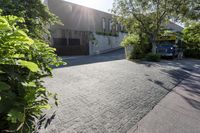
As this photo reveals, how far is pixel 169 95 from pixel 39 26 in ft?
17.8

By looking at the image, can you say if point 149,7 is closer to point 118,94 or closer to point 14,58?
point 118,94

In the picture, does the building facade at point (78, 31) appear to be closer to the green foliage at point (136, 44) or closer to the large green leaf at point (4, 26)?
the green foliage at point (136, 44)

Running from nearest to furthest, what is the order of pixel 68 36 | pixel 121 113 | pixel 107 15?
pixel 121 113 < pixel 68 36 < pixel 107 15

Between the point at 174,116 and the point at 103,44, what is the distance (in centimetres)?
2346

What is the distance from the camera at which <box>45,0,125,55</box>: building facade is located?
2077 centimetres

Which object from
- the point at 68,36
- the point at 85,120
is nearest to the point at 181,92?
the point at 85,120

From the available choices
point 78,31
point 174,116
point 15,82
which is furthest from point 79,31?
point 15,82

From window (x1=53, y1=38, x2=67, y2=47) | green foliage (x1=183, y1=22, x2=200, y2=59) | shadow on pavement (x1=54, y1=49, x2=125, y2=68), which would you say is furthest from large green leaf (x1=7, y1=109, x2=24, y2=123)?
green foliage (x1=183, y1=22, x2=200, y2=59)

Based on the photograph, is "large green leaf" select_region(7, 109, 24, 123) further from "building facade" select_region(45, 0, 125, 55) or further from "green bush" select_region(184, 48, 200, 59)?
"green bush" select_region(184, 48, 200, 59)

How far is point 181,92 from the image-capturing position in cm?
596

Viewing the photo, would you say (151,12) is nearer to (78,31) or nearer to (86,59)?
(86,59)

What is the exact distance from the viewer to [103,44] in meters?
26.8

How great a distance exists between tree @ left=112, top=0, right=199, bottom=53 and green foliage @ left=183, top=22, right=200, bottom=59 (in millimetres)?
5547

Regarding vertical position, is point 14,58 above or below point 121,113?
above
